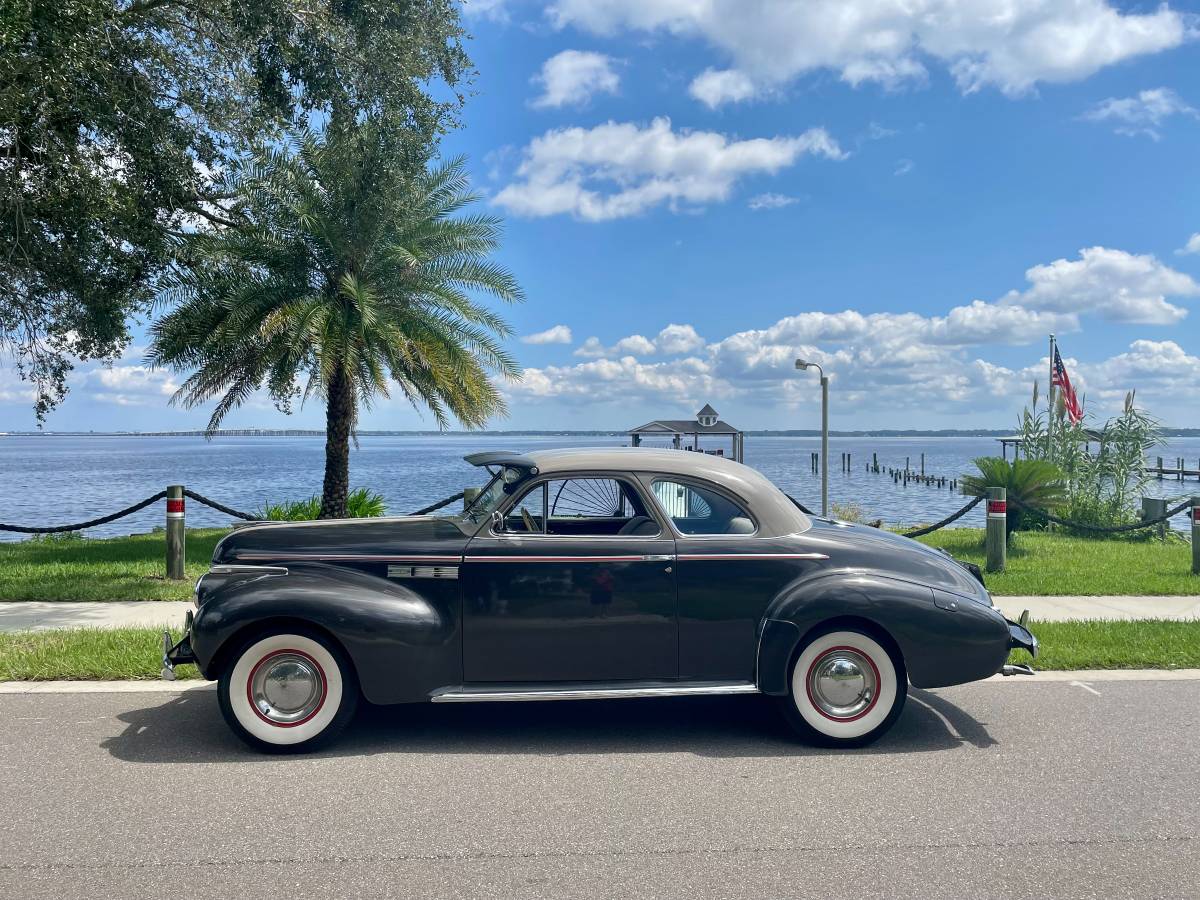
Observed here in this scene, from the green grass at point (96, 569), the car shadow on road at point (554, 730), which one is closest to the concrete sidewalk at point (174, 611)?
the green grass at point (96, 569)

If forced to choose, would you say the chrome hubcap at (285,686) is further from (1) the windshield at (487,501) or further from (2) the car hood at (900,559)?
(2) the car hood at (900,559)

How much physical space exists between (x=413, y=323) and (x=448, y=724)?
1138 centimetres

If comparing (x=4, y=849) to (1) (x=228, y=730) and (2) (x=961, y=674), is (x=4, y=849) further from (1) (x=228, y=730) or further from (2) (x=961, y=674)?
(2) (x=961, y=674)

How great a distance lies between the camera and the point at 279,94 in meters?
12.9

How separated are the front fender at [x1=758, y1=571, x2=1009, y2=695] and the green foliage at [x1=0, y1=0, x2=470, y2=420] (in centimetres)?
891

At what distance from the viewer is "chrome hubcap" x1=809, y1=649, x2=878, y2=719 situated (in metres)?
5.09

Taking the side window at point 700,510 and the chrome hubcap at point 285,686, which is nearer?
the chrome hubcap at point 285,686

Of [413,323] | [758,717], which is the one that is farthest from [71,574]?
[758,717]

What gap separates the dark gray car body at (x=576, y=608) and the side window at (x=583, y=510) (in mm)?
181

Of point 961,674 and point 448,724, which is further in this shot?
point 448,724

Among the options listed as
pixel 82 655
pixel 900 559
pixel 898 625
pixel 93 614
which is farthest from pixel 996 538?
pixel 93 614

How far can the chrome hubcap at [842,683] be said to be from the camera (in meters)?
5.09

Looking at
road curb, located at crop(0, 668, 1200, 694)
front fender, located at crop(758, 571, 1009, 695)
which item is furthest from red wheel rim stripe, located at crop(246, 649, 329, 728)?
front fender, located at crop(758, 571, 1009, 695)

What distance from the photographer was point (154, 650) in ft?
23.3
